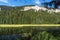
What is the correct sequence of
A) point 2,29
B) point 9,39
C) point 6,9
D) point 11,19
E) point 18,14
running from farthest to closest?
point 6,9
point 18,14
point 11,19
point 2,29
point 9,39

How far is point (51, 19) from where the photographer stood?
538 inches

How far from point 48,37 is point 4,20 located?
705 cm

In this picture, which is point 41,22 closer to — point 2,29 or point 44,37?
point 2,29

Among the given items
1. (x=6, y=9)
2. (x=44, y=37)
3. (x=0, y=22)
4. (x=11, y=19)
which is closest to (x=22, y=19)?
(x=11, y=19)

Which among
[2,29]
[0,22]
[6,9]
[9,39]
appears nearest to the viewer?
[9,39]

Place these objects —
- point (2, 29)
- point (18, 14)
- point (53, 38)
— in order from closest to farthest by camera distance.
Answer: point (53, 38), point (2, 29), point (18, 14)

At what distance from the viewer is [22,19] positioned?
1338 centimetres

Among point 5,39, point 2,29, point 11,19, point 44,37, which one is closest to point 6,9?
point 11,19

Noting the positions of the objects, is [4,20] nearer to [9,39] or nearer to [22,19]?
[22,19]

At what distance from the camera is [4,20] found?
500 inches

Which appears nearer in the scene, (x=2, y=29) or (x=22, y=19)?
(x=2, y=29)

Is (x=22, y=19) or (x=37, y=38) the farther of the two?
(x=22, y=19)

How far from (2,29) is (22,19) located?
145 inches

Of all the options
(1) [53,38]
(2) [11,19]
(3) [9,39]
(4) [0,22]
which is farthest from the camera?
(2) [11,19]
